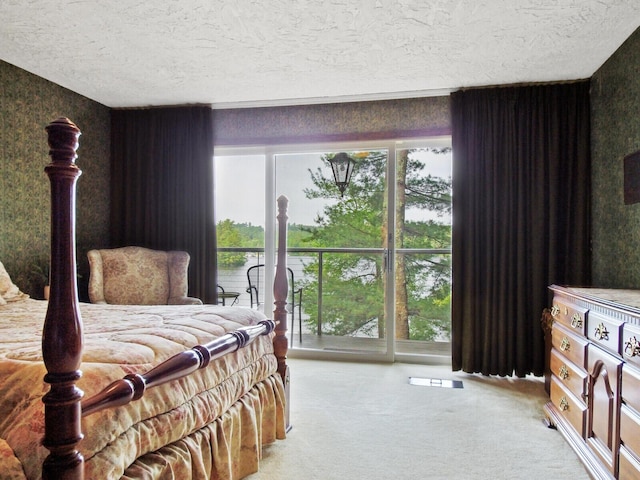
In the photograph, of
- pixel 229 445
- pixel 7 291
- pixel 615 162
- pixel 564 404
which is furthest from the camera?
pixel 615 162

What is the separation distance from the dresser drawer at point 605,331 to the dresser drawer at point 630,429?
242 mm

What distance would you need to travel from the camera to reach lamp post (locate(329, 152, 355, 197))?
4328 millimetres

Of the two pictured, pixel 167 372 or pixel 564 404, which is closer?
pixel 167 372

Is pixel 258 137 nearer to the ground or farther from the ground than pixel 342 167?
farther from the ground

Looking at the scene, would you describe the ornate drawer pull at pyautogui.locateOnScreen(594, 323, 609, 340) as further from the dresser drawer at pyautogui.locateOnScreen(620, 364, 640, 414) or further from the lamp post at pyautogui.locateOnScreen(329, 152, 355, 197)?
the lamp post at pyautogui.locateOnScreen(329, 152, 355, 197)

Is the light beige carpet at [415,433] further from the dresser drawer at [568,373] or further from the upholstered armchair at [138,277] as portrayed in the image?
the upholstered armchair at [138,277]

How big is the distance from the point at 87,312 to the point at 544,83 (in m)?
3.64

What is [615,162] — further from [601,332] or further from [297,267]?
[297,267]

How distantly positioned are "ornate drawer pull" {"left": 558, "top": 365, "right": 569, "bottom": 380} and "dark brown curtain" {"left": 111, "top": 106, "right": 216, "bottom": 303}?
2.91m

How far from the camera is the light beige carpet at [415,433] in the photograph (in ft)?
7.36

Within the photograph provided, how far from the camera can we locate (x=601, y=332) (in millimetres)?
2104

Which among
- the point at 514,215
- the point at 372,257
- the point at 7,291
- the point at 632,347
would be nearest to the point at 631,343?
the point at 632,347

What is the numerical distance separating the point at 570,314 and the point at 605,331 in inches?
19.4

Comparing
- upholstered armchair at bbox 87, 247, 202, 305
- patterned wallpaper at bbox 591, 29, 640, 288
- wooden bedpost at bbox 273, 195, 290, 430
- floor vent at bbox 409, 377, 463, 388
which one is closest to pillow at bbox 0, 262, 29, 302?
upholstered armchair at bbox 87, 247, 202, 305
